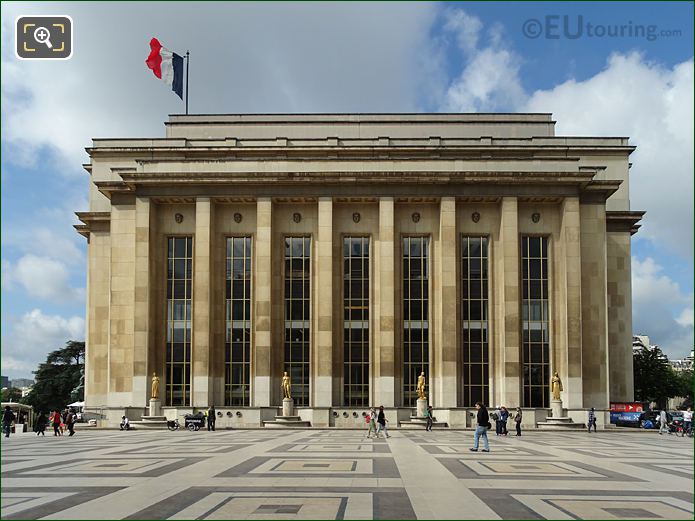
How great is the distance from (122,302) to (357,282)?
59.6 feet

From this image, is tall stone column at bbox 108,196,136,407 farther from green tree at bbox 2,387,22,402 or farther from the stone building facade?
green tree at bbox 2,387,22,402

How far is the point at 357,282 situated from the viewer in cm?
5722

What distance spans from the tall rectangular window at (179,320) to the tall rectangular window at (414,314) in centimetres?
1660

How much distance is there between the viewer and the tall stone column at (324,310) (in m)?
54.7

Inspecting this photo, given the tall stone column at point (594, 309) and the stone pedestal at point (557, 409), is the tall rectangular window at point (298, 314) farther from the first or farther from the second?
the tall stone column at point (594, 309)

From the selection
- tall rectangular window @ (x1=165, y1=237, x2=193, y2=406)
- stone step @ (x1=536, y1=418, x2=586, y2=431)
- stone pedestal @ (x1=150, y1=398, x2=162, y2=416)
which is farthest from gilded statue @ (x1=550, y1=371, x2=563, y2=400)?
stone pedestal @ (x1=150, y1=398, x2=162, y2=416)

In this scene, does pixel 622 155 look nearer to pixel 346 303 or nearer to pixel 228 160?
pixel 346 303

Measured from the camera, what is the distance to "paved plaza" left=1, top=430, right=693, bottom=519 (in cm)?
1266

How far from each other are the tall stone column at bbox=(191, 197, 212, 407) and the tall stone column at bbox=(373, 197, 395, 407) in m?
12.6

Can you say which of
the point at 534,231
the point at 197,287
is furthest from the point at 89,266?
the point at 534,231

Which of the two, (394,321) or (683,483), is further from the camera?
(394,321)

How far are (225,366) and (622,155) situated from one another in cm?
3977

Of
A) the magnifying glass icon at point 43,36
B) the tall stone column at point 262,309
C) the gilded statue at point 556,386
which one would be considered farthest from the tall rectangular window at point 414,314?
the magnifying glass icon at point 43,36

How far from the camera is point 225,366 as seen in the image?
56.9m
